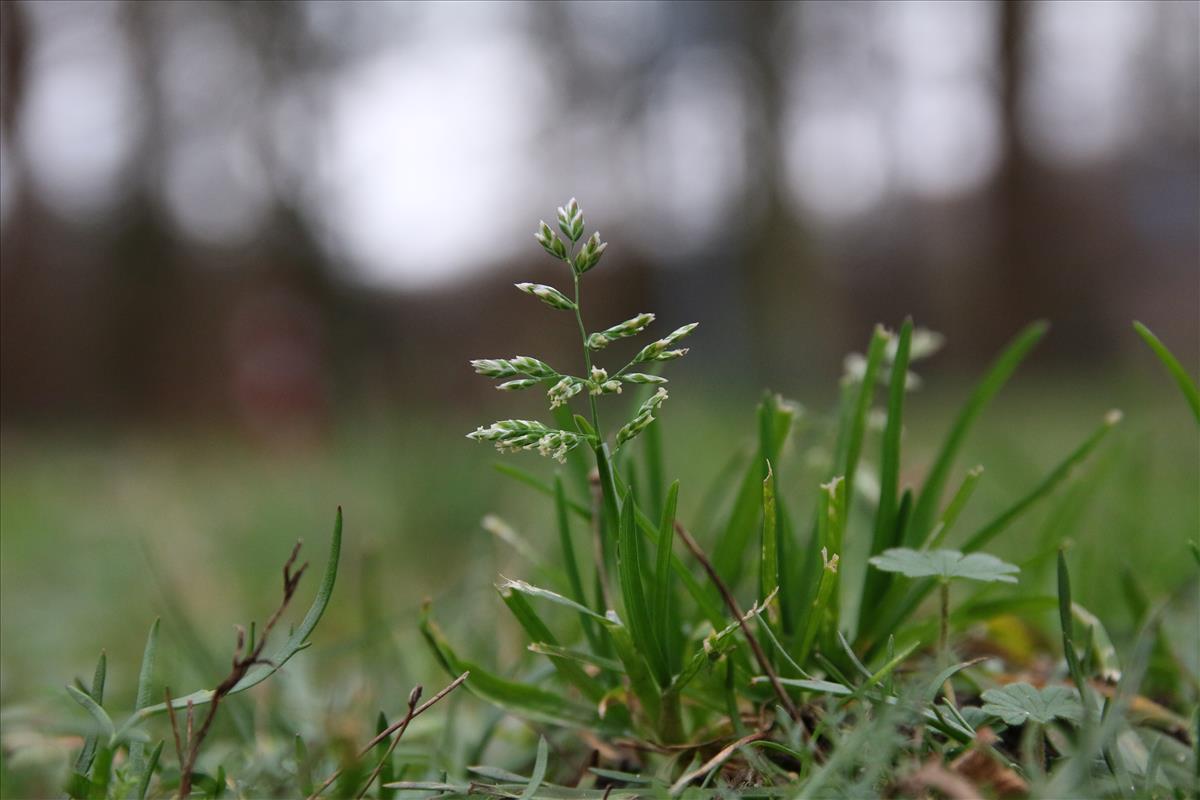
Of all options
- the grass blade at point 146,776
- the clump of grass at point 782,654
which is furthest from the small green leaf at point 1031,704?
the grass blade at point 146,776

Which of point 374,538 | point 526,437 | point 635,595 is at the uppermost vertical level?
point 526,437

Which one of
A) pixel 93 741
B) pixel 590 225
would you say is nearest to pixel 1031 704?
pixel 93 741

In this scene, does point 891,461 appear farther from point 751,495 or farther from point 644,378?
point 644,378

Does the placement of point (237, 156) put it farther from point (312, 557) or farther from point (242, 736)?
point (242, 736)

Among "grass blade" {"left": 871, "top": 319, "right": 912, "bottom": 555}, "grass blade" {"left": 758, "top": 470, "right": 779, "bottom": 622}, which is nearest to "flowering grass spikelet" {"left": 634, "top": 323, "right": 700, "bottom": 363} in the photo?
"grass blade" {"left": 758, "top": 470, "right": 779, "bottom": 622}

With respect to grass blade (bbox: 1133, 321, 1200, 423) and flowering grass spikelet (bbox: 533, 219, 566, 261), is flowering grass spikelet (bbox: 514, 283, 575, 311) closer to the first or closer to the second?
flowering grass spikelet (bbox: 533, 219, 566, 261)

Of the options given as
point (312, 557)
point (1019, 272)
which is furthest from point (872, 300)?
point (312, 557)
